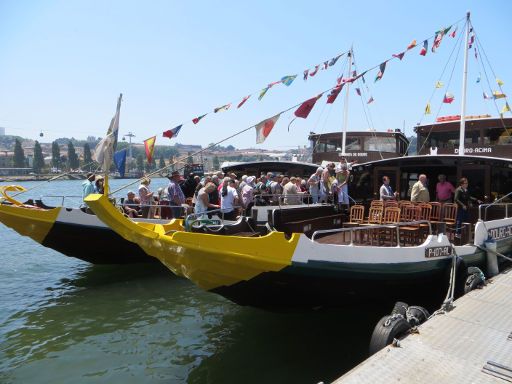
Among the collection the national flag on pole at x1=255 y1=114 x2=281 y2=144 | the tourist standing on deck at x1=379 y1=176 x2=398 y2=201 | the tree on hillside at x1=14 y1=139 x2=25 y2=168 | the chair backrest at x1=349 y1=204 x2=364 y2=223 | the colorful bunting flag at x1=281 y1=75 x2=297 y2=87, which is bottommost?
the chair backrest at x1=349 y1=204 x2=364 y2=223

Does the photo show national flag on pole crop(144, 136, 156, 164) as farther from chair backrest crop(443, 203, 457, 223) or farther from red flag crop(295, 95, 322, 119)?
chair backrest crop(443, 203, 457, 223)

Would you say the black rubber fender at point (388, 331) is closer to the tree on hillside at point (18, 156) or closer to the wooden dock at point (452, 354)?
the wooden dock at point (452, 354)

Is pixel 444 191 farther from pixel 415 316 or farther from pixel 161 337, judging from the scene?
pixel 161 337

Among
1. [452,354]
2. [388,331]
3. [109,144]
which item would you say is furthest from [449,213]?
[109,144]

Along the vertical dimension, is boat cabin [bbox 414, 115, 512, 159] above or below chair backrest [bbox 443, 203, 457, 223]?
above

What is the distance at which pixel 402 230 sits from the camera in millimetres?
8195

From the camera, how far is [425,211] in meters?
9.21

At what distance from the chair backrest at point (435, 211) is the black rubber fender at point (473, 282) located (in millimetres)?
1789

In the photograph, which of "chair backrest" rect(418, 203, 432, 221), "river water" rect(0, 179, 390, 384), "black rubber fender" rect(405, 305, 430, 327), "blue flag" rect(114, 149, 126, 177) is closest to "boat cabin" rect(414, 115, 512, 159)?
"chair backrest" rect(418, 203, 432, 221)

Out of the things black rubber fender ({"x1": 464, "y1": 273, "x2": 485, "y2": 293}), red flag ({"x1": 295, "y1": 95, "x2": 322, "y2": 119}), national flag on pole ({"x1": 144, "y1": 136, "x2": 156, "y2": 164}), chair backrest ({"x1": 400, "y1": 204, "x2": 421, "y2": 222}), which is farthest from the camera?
chair backrest ({"x1": 400, "y1": 204, "x2": 421, "y2": 222})

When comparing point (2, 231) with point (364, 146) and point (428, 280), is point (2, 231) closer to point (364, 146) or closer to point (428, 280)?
point (364, 146)

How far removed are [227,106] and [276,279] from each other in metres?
4.91

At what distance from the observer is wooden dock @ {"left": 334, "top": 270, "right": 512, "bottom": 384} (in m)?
4.21

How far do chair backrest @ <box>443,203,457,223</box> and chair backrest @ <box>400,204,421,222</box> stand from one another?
742mm
